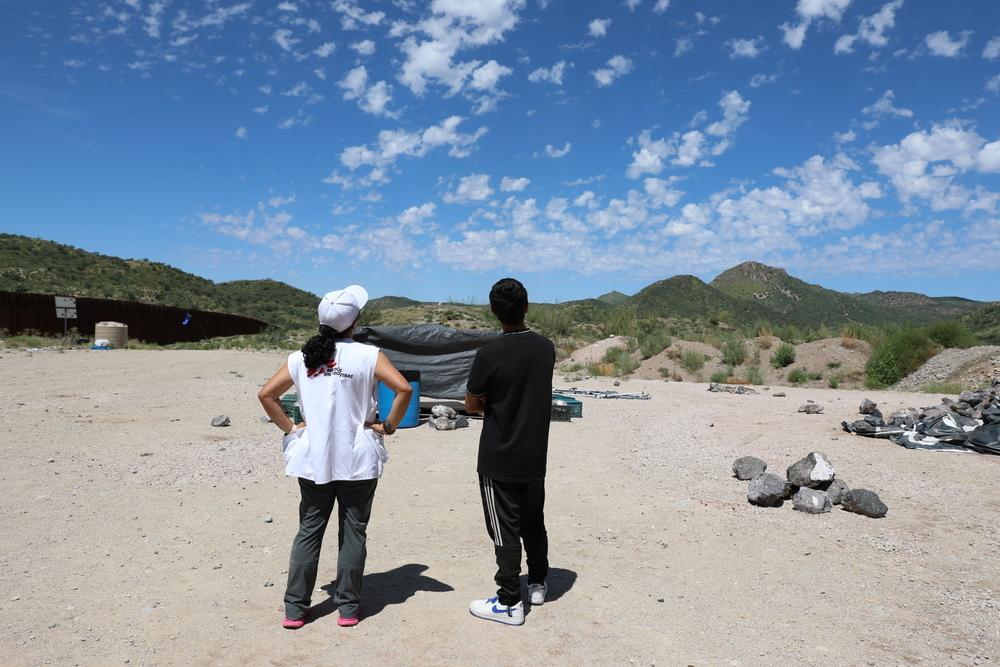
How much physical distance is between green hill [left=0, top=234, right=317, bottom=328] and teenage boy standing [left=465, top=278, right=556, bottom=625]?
4562 centimetres

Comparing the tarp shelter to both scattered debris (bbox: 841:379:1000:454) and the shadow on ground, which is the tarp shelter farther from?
the shadow on ground

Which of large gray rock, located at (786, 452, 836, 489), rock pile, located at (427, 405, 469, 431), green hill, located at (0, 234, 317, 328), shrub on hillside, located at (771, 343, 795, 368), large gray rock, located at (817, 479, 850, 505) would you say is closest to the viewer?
large gray rock, located at (817, 479, 850, 505)

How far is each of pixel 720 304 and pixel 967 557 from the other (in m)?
75.3

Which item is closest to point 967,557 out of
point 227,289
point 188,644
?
point 188,644

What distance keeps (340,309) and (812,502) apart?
4.82m

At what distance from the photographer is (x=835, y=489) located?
6.46 metres

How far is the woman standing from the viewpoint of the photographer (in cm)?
367

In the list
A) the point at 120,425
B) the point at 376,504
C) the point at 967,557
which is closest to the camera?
the point at 967,557

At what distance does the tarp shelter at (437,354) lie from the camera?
11.7 meters

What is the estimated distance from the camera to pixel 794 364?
2120 centimetres

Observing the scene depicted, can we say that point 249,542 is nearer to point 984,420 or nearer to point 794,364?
point 984,420

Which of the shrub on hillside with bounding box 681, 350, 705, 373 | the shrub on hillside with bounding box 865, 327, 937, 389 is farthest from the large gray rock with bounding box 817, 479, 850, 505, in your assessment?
the shrub on hillside with bounding box 681, 350, 705, 373

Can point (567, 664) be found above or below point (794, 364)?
below

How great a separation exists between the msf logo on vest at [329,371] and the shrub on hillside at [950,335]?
22280 millimetres
